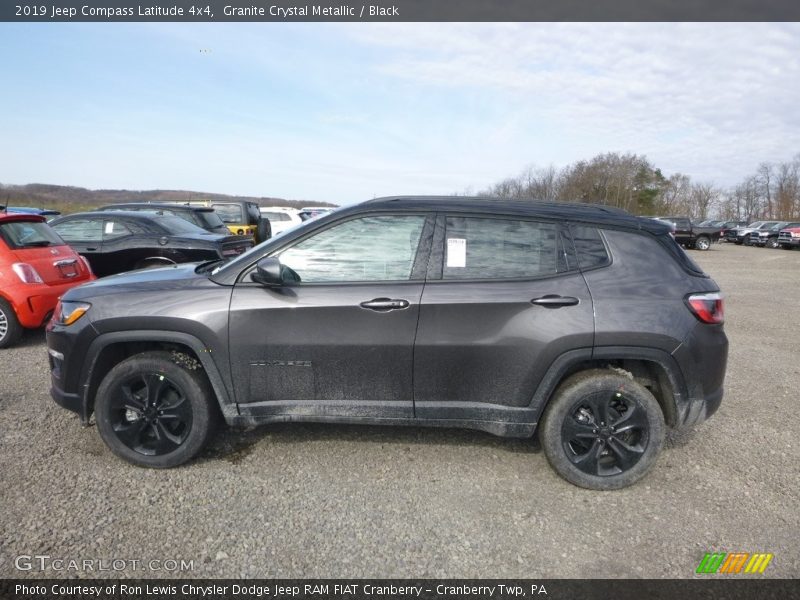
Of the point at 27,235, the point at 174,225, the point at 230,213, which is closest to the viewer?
the point at 27,235

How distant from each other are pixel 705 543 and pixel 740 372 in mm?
3418

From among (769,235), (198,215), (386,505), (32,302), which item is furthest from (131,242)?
(769,235)

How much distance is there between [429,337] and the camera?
9.47ft

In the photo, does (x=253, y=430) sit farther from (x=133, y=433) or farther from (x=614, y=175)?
(x=614, y=175)

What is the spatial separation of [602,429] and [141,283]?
3.10 m

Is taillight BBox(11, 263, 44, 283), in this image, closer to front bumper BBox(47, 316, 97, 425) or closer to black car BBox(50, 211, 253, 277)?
black car BBox(50, 211, 253, 277)

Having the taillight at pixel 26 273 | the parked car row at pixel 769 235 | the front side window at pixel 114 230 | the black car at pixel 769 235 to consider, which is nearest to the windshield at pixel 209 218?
the front side window at pixel 114 230

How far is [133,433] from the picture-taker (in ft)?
10.2

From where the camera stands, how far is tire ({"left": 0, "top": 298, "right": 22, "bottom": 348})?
17.5 ft

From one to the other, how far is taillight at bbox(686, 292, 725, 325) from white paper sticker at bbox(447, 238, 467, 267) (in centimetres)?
137

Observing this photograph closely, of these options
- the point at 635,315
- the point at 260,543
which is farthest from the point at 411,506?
the point at 635,315

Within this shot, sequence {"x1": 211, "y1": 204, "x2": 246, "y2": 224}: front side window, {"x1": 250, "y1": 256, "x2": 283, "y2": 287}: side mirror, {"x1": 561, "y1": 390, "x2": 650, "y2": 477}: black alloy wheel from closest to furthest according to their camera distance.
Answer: {"x1": 250, "y1": 256, "x2": 283, "y2": 287}: side mirror, {"x1": 561, "y1": 390, "x2": 650, "y2": 477}: black alloy wheel, {"x1": 211, "y1": 204, "x2": 246, "y2": 224}: front side window

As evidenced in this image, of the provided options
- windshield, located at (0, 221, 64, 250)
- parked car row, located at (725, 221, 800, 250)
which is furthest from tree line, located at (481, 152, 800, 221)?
windshield, located at (0, 221, 64, 250)

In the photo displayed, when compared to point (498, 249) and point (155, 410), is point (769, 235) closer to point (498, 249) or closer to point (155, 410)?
point (498, 249)
